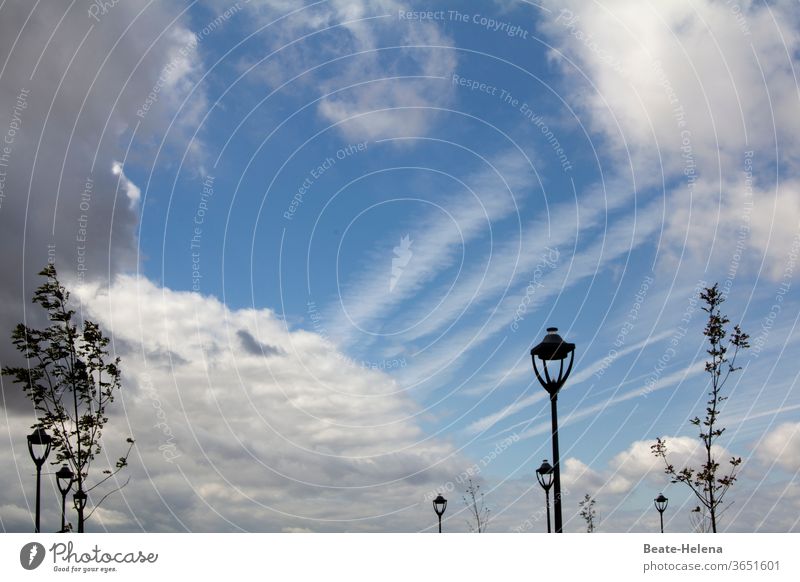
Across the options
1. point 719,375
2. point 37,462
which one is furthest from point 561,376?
point 37,462

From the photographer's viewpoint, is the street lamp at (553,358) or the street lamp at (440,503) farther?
the street lamp at (440,503)

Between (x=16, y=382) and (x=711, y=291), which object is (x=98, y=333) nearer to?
(x=16, y=382)

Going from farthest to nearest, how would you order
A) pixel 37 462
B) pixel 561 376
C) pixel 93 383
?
pixel 37 462
pixel 93 383
pixel 561 376
